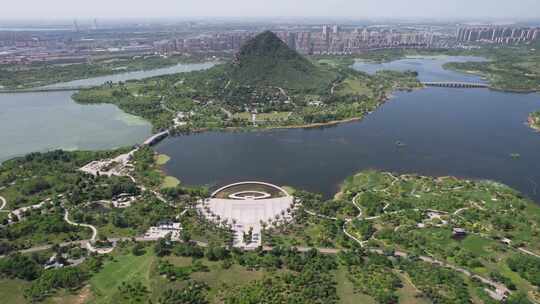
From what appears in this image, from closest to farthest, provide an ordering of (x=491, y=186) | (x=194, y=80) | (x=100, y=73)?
(x=491, y=186), (x=194, y=80), (x=100, y=73)

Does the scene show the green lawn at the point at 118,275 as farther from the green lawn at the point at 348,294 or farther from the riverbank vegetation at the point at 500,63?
the riverbank vegetation at the point at 500,63

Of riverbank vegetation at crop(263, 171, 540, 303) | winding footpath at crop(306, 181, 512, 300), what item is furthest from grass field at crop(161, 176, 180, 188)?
winding footpath at crop(306, 181, 512, 300)

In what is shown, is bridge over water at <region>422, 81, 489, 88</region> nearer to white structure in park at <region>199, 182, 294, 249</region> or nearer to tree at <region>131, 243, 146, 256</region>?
white structure in park at <region>199, 182, 294, 249</region>

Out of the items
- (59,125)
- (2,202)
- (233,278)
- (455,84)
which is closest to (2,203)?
(2,202)

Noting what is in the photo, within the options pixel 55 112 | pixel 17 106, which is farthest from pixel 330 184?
pixel 17 106

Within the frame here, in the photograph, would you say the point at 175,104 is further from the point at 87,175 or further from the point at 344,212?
the point at 344,212
